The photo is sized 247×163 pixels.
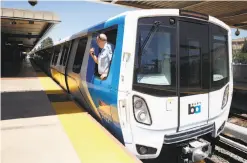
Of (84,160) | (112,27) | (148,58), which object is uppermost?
(112,27)

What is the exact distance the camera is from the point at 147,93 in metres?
3.39

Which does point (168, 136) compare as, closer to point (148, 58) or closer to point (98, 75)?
point (148, 58)

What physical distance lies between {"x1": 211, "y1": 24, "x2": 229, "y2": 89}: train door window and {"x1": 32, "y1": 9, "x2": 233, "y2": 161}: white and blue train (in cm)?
2

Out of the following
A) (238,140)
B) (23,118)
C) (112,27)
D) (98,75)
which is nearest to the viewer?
(112,27)

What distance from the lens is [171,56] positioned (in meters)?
3.61

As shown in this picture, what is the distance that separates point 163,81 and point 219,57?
1351 millimetres

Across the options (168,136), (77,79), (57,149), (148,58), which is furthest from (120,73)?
(77,79)

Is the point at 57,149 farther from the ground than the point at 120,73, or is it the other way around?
the point at 120,73

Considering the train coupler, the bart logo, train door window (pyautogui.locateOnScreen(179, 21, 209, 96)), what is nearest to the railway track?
A: the train coupler

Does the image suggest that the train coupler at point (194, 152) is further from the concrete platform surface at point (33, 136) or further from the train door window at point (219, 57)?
the concrete platform surface at point (33, 136)

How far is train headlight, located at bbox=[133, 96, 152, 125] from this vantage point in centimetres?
338

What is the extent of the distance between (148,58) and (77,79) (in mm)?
2831

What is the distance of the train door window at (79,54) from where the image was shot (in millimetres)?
5651

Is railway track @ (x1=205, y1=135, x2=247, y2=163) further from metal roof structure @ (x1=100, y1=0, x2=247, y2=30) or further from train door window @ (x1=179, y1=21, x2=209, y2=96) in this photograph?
metal roof structure @ (x1=100, y1=0, x2=247, y2=30)
